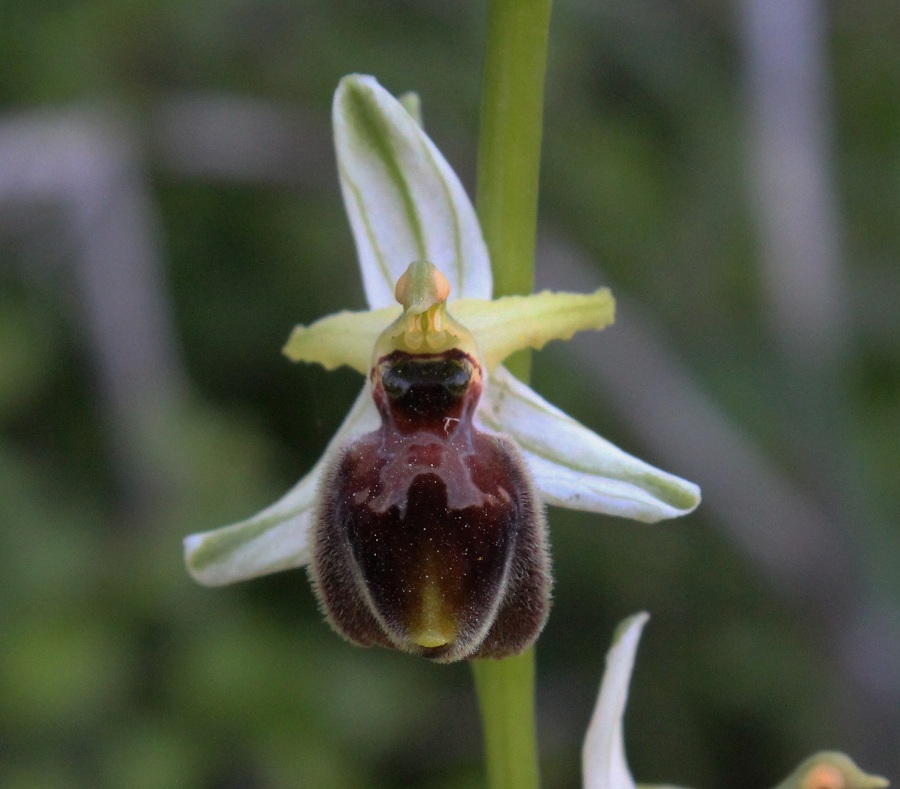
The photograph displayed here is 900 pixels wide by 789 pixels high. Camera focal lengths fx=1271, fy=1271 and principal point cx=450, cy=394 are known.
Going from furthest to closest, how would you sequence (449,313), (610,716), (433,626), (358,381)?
(358,381)
(449,313)
(610,716)
(433,626)

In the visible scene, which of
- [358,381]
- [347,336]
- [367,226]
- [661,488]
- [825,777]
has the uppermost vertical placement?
[367,226]

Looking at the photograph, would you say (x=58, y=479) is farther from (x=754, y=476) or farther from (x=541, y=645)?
(x=754, y=476)

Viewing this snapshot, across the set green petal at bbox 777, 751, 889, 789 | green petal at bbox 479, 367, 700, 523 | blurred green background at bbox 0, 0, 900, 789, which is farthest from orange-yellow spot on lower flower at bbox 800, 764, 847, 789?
blurred green background at bbox 0, 0, 900, 789

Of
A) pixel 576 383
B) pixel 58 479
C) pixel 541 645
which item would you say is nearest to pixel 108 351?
pixel 58 479

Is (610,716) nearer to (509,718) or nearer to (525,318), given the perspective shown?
(509,718)

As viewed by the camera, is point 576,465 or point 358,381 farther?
A: point 358,381

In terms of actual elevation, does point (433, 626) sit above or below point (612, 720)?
above

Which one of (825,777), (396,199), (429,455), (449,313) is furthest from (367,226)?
(825,777)

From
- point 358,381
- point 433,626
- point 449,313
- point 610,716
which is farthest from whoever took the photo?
point 358,381
